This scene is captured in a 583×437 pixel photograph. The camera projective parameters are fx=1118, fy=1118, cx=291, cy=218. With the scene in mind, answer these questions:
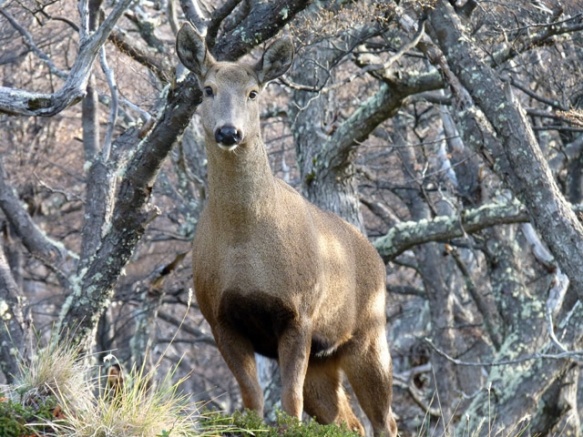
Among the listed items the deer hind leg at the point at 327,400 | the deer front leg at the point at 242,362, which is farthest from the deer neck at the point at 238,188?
the deer hind leg at the point at 327,400

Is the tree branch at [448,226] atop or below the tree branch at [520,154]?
below

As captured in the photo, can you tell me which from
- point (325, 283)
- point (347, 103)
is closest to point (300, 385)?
point (325, 283)

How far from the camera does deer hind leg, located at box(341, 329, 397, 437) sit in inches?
360

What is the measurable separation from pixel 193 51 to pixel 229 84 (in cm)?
41

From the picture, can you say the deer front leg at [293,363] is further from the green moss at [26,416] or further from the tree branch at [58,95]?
the tree branch at [58,95]

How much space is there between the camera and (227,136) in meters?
7.54

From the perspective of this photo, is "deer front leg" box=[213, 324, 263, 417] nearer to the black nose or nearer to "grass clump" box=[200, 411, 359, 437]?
"grass clump" box=[200, 411, 359, 437]

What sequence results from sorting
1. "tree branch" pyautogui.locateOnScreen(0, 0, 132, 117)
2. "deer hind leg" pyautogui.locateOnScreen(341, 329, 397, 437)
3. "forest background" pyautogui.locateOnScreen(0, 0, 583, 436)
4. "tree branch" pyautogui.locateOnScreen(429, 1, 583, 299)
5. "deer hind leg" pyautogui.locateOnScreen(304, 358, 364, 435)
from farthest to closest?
1. "deer hind leg" pyautogui.locateOnScreen(304, 358, 364, 435)
2. "deer hind leg" pyautogui.locateOnScreen(341, 329, 397, 437)
3. "forest background" pyautogui.locateOnScreen(0, 0, 583, 436)
4. "tree branch" pyautogui.locateOnScreen(429, 1, 583, 299)
5. "tree branch" pyautogui.locateOnScreen(0, 0, 132, 117)

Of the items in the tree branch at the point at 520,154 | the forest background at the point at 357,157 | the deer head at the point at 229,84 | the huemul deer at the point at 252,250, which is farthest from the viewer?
the forest background at the point at 357,157

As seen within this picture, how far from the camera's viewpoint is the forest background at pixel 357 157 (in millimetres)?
8664

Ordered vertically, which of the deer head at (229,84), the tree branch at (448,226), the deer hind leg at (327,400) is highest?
the deer head at (229,84)

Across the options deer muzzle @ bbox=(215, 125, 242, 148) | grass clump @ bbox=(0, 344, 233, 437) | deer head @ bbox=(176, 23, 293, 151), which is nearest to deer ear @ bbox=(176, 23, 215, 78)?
deer head @ bbox=(176, 23, 293, 151)

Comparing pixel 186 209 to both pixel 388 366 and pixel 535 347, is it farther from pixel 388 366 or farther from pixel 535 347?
pixel 388 366

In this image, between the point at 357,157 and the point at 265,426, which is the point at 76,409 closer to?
the point at 265,426
